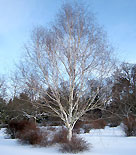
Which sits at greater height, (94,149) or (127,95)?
(127,95)

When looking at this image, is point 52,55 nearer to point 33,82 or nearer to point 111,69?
point 33,82

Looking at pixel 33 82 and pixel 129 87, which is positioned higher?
pixel 129 87

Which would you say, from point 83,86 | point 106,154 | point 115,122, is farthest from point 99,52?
point 115,122

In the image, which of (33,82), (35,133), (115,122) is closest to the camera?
(33,82)

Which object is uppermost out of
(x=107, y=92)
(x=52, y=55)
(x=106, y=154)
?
(x=52, y=55)

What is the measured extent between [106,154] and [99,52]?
4738 millimetres

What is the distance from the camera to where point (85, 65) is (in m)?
8.33

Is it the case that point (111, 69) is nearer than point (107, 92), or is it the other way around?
point (111, 69)

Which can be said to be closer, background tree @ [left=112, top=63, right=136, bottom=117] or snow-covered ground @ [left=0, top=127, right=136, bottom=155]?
snow-covered ground @ [left=0, top=127, right=136, bottom=155]

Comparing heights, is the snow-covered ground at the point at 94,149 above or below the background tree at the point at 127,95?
below

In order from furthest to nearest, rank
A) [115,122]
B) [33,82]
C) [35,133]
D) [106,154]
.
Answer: [115,122] → [35,133] → [33,82] → [106,154]

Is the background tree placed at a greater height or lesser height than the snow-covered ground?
greater

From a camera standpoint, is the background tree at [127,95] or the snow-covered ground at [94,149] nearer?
the snow-covered ground at [94,149]

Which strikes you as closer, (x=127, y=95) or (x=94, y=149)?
(x=94, y=149)
